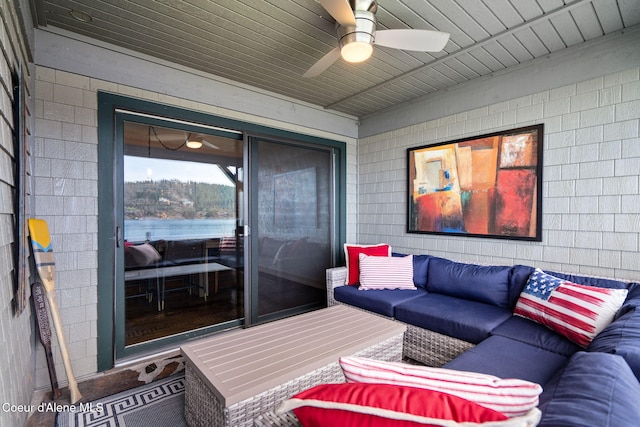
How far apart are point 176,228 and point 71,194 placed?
34.3 inches

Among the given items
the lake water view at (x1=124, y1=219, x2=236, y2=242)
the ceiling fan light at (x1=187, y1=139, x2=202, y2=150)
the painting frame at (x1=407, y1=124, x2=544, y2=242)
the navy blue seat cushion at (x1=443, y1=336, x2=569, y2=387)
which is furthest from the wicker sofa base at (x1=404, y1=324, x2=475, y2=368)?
the ceiling fan light at (x1=187, y1=139, x2=202, y2=150)

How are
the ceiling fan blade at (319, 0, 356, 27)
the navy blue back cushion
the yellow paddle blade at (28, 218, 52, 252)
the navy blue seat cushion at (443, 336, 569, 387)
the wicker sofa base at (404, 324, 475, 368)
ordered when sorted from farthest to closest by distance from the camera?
1. the navy blue back cushion
2. the wicker sofa base at (404, 324, 475, 368)
3. the yellow paddle blade at (28, 218, 52, 252)
4. the ceiling fan blade at (319, 0, 356, 27)
5. the navy blue seat cushion at (443, 336, 569, 387)

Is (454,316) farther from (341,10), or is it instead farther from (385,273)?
(341,10)

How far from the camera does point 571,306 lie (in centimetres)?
194

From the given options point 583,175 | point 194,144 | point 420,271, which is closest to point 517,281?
point 420,271

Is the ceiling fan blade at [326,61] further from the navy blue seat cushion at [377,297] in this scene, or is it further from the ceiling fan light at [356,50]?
the navy blue seat cushion at [377,297]

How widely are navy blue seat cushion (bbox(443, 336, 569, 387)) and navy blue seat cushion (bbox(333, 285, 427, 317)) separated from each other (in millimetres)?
974

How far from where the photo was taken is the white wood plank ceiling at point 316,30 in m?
2.09

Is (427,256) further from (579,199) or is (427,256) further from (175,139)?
(175,139)

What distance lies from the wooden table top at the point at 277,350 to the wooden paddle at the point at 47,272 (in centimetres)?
100

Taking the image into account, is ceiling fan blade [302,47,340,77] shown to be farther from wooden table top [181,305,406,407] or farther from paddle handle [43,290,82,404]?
paddle handle [43,290,82,404]

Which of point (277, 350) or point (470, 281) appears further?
point (470, 281)

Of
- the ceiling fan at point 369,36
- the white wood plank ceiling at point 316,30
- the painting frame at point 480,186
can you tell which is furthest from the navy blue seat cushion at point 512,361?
the white wood plank ceiling at point 316,30

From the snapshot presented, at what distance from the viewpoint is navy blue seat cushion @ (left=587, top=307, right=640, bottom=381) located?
45.9 inches
